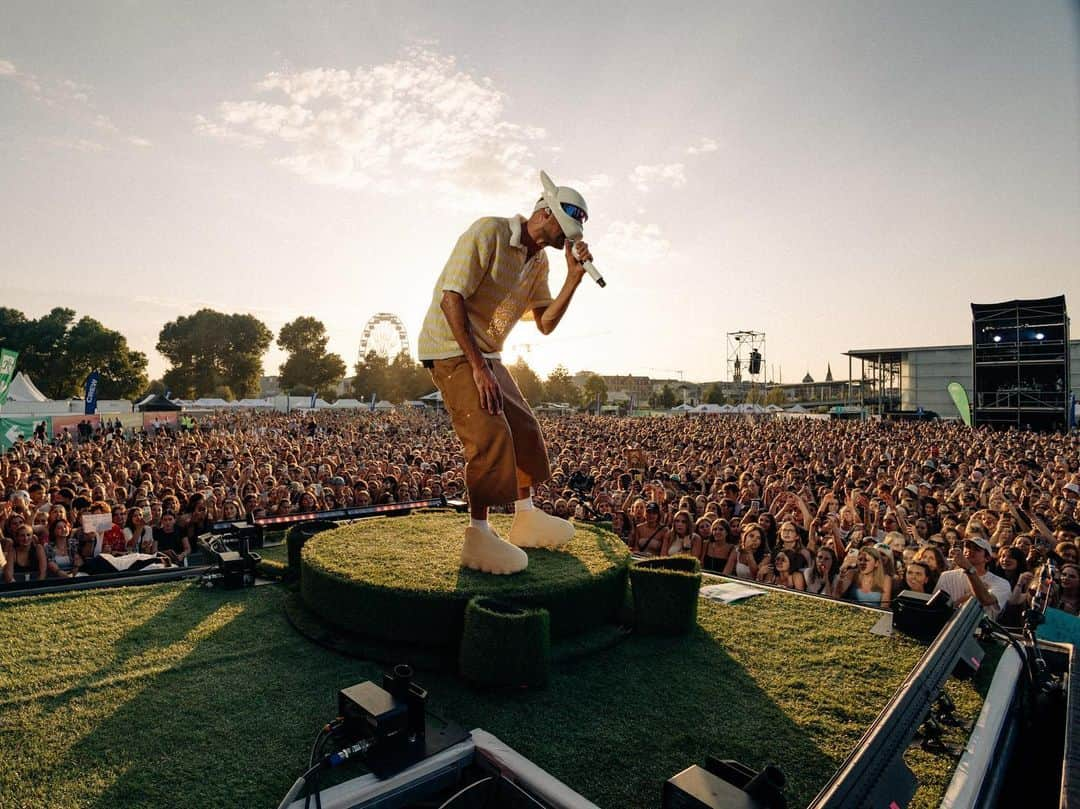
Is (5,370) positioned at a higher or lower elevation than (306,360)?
lower

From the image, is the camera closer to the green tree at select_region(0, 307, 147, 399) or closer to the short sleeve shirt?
the short sleeve shirt

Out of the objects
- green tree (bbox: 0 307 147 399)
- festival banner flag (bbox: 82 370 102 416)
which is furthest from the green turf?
green tree (bbox: 0 307 147 399)

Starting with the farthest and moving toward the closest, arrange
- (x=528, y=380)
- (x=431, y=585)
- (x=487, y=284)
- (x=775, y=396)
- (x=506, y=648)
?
(x=775, y=396)
(x=528, y=380)
(x=487, y=284)
(x=431, y=585)
(x=506, y=648)

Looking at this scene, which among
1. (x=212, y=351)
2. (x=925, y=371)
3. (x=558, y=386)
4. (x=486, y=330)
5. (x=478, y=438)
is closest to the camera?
(x=478, y=438)

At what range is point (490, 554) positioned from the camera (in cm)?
421

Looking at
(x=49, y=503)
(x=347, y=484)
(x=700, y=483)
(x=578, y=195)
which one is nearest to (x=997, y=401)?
(x=700, y=483)

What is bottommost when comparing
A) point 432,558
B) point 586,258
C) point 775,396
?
point 432,558

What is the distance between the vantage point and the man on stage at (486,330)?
4.12m

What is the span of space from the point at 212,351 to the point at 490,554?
73418mm

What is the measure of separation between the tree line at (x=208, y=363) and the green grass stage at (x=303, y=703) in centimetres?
4556

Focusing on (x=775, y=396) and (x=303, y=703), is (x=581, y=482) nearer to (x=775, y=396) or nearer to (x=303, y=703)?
(x=303, y=703)

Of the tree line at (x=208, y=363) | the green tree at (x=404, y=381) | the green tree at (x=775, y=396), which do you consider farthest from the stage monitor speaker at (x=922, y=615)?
the green tree at (x=775, y=396)

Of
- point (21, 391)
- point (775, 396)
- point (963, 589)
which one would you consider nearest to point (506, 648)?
point (963, 589)

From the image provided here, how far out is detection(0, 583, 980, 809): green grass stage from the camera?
8.49 feet
